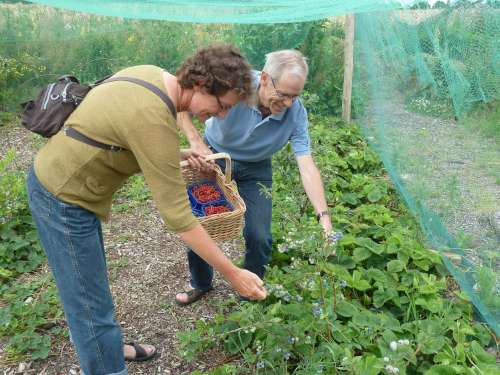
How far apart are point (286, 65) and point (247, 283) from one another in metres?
1.12

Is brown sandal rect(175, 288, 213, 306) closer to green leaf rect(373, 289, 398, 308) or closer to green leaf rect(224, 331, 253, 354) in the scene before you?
green leaf rect(224, 331, 253, 354)

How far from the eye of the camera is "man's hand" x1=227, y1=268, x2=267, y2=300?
184 centimetres

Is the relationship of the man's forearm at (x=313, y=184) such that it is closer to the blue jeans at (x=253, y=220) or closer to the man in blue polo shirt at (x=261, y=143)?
the man in blue polo shirt at (x=261, y=143)

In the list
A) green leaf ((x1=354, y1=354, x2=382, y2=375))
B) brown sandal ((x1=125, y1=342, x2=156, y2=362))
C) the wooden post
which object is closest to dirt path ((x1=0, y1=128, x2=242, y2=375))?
brown sandal ((x1=125, y1=342, x2=156, y2=362))

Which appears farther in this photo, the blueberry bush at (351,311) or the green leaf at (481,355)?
the green leaf at (481,355)

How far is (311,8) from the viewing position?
4.24 meters

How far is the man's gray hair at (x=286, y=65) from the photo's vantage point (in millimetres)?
2414

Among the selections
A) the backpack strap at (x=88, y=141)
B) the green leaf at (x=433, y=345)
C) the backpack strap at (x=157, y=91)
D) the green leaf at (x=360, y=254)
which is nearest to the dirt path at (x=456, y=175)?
the green leaf at (x=360, y=254)

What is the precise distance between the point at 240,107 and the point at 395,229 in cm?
140

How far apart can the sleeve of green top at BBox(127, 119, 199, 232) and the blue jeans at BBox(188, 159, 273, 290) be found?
0.93m

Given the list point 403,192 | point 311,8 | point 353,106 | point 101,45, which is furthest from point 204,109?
point 101,45

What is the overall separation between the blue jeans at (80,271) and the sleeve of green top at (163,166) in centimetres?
40

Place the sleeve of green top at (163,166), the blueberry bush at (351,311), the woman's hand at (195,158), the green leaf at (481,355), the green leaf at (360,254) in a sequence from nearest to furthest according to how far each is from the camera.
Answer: the sleeve of green top at (163,166) → the blueberry bush at (351,311) → the green leaf at (481,355) → the woman's hand at (195,158) → the green leaf at (360,254)

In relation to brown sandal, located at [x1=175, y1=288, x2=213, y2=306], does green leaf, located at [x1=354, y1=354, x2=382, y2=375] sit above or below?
above
